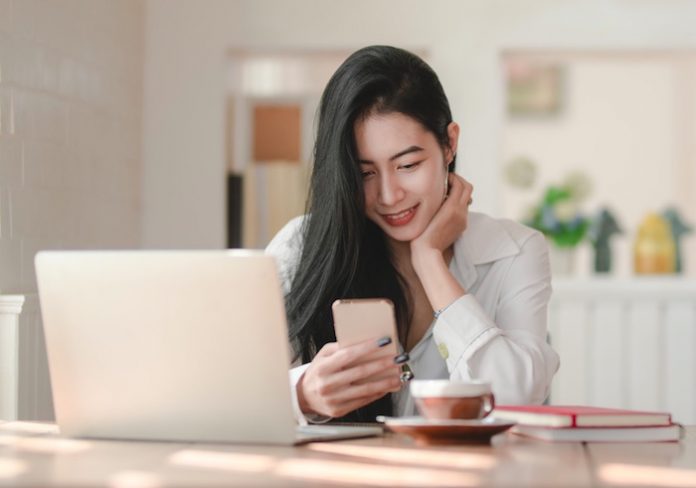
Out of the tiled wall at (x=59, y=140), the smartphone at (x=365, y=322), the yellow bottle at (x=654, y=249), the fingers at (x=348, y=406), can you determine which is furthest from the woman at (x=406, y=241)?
the yellow bottle at (x=654, y=249)

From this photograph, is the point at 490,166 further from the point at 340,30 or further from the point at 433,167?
the point at 433,167

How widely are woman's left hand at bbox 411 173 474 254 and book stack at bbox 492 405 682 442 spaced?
688 mm

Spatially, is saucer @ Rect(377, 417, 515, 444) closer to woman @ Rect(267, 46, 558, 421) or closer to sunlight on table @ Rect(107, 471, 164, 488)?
sunlight on table @ Rect(107, 471, 164, 488)

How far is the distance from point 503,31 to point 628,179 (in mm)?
2882

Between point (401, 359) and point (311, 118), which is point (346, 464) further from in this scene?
point (311, 118)

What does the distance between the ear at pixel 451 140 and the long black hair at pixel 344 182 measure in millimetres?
12

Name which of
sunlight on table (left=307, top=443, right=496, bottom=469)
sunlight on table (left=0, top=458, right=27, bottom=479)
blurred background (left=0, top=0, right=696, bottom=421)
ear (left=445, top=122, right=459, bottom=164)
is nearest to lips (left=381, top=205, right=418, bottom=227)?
ear (left=445, top=122, right=459, bottom=164)

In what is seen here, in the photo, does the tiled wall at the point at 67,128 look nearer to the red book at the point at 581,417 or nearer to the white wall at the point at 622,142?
the red book at the point at 581,417

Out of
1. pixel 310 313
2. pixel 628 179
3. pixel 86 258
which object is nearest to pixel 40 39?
pixel 310 313

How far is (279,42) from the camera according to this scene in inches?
153

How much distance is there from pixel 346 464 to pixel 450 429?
22cm

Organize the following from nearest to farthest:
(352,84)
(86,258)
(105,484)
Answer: (105,484) → (86,258) → (352,84)

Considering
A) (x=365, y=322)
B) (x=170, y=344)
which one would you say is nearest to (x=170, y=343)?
(x=170, y=344)

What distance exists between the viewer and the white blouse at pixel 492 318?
2.01 meters
